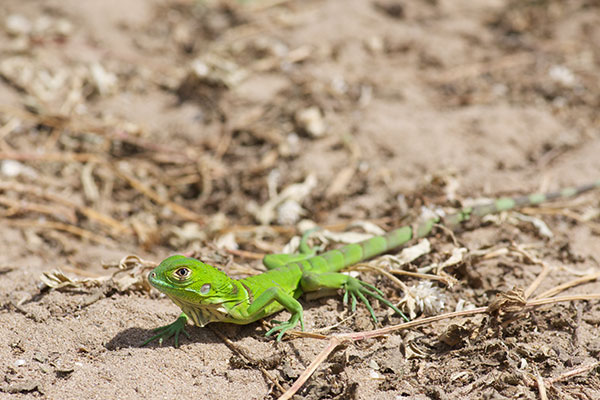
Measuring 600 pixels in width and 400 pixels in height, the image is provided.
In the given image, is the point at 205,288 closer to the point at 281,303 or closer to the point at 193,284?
the point at 193,284

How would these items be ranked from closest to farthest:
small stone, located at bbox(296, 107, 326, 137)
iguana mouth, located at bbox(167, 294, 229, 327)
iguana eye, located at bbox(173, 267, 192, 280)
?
iguana eye, located at bbox(173, 267, 192, 280) → iguana mouth, located at bbox(167, 294, 229, 327) → small stone, located at bbox(296, 107, 326, 137)

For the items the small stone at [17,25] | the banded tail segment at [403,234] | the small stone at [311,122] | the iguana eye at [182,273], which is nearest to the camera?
the iguana eye at [182,273]

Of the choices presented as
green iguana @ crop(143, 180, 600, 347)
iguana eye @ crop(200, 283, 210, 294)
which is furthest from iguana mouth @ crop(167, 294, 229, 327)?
iguana eye @ crop(200, 283, 210, 294)

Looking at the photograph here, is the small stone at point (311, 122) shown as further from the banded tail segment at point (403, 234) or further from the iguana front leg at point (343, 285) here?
the iguana front leg at point (343, 285)

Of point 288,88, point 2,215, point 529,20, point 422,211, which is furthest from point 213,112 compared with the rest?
point 529,20

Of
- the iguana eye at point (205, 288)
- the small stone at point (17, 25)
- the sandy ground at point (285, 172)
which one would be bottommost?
the sandy ground at point (285, 172)

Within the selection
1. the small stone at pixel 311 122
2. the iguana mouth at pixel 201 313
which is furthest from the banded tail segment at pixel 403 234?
the small stone at pixel 311 122

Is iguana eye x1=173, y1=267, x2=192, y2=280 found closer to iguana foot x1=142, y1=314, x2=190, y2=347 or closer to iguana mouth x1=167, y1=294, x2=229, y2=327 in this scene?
iguana mouth x1=167, y1=294, x2=229, y2=327
